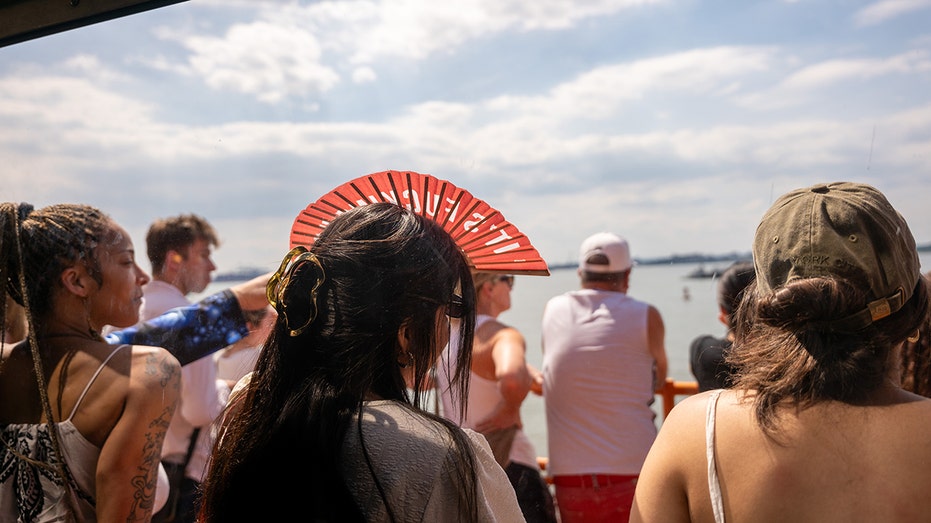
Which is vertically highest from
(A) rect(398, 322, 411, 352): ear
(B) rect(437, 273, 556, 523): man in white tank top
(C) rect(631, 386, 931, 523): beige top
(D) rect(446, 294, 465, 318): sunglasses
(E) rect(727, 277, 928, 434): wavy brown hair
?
(D) rect(446, 294, 465, 318): sunglasses

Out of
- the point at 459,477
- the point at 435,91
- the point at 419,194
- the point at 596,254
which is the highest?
the point at 435,91

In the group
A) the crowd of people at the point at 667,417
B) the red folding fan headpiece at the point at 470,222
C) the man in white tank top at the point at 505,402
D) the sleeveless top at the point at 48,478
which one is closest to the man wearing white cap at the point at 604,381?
the man in white tank top at the point at 505,402

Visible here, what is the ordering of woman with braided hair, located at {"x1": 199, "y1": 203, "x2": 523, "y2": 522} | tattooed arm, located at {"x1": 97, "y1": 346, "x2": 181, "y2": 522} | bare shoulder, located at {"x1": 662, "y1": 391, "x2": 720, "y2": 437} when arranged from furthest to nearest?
tattooed arm, located at {"x1": 97, "y1": 346, "x2": 181, "y2": 522}, bare shoulder, located at {"x1": 662, "y1": 391, "x2": 720, "y2": 437}, woman with braided hair, located at {"x1": 199, "y1": 203, "x2": 523, "y2": 522}

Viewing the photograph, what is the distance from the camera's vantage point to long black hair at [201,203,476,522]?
43.0 inches

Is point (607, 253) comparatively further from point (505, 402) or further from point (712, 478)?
point (712, 478)

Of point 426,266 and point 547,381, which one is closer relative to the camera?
point 426,266

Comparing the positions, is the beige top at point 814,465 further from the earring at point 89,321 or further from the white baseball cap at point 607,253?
the white baseball cap at point 607,253

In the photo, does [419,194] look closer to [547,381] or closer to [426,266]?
[426,266]

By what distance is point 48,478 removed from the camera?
1.69 meters

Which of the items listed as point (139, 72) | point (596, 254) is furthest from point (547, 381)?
point (139, 72)

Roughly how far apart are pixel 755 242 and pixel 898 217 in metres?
0.21

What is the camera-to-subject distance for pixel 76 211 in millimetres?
1931

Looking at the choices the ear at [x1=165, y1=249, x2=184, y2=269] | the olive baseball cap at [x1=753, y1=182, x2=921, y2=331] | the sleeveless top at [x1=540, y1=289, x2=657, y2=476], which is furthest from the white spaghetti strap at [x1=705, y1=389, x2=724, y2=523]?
the ear at [x1=165, y1=249, x2=184, y2=269]

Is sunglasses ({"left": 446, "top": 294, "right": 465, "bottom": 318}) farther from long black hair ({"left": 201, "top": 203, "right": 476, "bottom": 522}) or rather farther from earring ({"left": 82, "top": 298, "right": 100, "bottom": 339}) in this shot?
earring ({"left": 82, "top": 298, "right": 100, "bottom": 339})
